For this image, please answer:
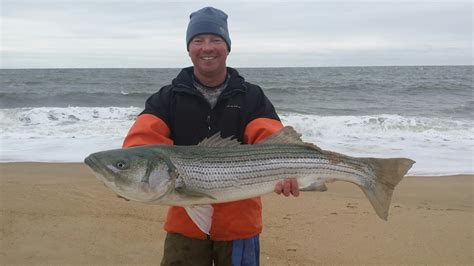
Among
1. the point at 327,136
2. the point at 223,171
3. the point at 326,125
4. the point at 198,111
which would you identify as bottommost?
the point at 327,136

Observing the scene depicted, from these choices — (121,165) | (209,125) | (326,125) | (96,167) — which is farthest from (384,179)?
(326,125)

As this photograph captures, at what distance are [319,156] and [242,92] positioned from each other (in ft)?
2.85

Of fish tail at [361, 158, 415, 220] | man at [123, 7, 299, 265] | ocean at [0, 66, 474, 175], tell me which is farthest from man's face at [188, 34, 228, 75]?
ocean at [0, 66, 474, 175]

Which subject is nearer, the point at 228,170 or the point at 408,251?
the point at 228,170

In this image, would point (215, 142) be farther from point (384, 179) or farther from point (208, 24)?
point (384, 179)

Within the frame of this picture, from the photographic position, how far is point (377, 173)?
378 cm

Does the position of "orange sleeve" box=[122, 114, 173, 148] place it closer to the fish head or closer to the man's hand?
the fish head

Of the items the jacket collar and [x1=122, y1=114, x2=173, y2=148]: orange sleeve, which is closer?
[x1=122, y1=114, x2=173, y2=148]: orange sleeve

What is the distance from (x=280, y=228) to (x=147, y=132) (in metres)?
3.65

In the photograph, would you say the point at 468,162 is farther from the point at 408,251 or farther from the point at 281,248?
the point at 281,248

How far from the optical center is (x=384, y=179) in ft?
12.4

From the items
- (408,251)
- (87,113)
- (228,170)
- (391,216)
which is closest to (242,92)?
(228,170)

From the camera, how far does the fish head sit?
10.3 ft

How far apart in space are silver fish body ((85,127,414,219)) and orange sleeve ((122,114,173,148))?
364 millimetres
